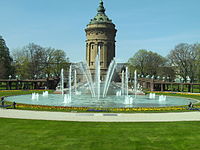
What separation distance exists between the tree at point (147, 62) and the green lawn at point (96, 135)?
7647 cm

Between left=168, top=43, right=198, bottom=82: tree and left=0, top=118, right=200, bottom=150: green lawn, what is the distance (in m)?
65.1

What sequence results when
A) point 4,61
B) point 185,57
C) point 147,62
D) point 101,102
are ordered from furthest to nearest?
point 147,62
point 185,57
point 4,61
point 101,102

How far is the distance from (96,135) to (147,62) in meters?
82.7

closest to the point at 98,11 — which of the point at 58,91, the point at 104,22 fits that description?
the point at 104,22

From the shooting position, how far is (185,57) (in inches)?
3061

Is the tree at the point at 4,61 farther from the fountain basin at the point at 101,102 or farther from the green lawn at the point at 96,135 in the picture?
the green lawn at the point at 96,135

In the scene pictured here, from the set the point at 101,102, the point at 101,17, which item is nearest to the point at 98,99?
the point at 101,102

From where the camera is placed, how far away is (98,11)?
90.1 metres

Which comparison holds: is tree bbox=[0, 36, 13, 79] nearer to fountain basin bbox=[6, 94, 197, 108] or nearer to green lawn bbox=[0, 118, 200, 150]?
fountain basin bbox=[6, 94, 197, 108]

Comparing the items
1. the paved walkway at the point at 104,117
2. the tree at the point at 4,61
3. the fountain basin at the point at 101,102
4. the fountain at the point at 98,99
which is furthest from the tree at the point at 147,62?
the paved walkway at the point at 104,117

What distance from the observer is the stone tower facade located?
8238cm

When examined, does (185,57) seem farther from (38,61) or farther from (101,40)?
(38,61)

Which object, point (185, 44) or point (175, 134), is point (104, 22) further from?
point (175, 134)

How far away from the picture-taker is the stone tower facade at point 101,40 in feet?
270
